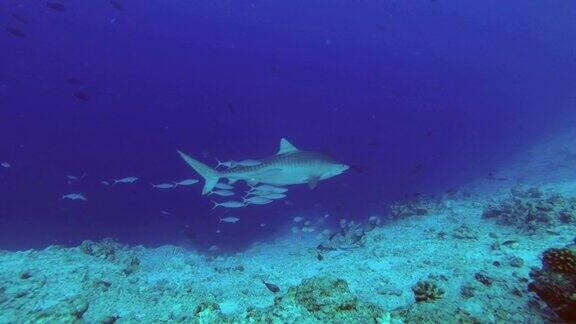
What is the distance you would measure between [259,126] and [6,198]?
43689mm

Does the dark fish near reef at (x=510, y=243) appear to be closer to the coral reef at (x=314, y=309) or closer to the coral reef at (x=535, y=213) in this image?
the coral reef at (x=535, y=213)

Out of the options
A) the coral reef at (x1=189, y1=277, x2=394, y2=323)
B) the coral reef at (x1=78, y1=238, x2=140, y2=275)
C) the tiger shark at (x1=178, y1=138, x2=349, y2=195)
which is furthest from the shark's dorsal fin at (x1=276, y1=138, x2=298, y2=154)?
the coral reef at (x1=189, y1=277, x2=394, y2=323)

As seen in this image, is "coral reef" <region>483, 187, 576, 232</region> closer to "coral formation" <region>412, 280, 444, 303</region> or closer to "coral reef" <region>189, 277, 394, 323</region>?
"coral formation" <region>412, 280, 444, 303</region>

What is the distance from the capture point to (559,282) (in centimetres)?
407

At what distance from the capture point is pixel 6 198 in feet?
120

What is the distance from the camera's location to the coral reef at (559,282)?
393 centimetres

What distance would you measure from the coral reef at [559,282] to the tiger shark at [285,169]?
716 centimetres

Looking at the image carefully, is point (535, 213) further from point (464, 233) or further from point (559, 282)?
point (559, 282)

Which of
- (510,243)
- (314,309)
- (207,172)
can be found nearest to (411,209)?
(510,243)

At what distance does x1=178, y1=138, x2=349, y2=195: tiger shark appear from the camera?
35.6 feet

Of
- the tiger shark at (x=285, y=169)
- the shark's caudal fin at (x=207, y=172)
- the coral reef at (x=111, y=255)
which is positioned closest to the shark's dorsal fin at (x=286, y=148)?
the tiger shark at (x=285, y=169)

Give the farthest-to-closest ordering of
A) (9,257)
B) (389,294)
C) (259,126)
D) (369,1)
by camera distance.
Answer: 1. (369,1)
2. (259,126)
3. (9,257)
4. (389,294)

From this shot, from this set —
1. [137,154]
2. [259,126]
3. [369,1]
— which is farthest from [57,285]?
[369,1]

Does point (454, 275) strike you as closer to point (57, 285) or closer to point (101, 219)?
point (57, 285)
